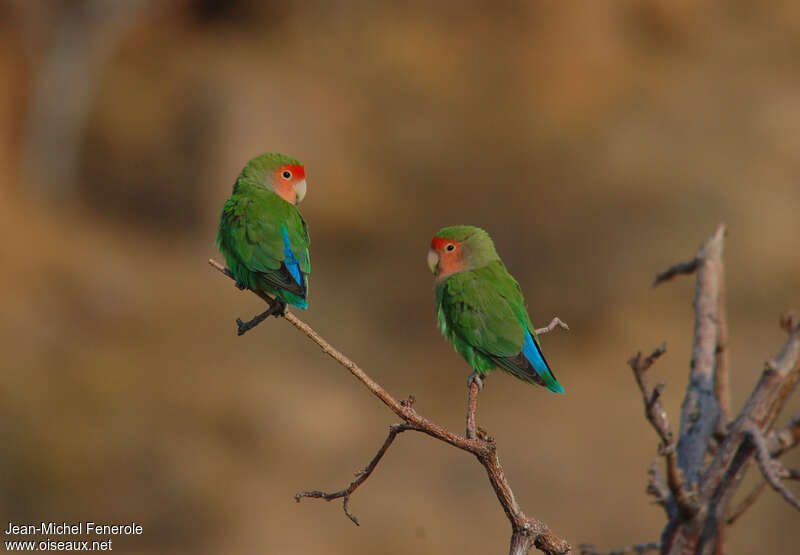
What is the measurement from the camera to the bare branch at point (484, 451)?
7.88 feet

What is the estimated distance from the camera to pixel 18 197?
584 inches

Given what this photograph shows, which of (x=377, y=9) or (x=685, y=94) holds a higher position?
(x=685, y=94)

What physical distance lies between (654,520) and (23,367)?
8.23m

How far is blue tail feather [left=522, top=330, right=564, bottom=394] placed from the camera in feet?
10.4

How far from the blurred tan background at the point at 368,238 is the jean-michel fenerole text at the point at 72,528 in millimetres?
154

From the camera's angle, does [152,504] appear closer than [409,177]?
Yes

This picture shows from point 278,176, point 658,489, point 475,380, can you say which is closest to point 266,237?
point 278,176

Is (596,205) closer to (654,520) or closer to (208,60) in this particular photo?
(654,520)

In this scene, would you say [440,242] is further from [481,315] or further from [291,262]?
[291,262]

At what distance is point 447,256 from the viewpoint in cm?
337

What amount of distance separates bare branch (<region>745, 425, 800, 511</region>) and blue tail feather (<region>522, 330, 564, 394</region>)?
0.72m

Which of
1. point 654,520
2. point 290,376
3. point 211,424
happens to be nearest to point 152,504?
point 211,424

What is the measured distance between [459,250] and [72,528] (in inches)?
336

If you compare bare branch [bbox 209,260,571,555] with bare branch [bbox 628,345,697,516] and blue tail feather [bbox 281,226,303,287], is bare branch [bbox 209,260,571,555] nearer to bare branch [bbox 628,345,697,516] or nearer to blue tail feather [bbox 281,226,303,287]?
bare branch [bbox 628,345,697,516]
